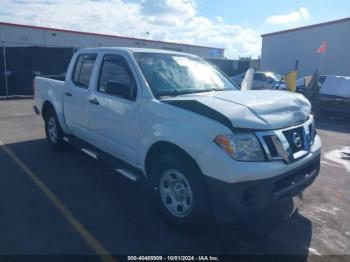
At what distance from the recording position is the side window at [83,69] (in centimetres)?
Result: 521

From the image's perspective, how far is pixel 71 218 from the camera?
391 centimetres

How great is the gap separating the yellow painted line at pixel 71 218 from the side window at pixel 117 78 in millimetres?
1613

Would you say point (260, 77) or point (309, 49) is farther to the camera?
point (309, 49)

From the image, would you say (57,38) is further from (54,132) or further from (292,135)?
(292,135)

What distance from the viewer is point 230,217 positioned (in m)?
3.22

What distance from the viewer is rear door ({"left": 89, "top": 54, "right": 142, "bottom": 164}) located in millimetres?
4039

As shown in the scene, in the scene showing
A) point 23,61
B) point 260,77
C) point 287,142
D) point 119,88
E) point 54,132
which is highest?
point 23,61

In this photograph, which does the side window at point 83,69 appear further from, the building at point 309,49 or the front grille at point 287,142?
the building at point 309,49

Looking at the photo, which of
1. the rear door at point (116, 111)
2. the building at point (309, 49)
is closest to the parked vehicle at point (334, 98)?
the rear door at point (116, 111)

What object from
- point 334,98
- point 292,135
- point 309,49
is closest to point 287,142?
point 292,135

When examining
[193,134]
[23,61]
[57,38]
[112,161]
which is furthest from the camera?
[57,38]

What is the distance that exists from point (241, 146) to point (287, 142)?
1.92ft

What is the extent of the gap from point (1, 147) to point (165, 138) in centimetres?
500

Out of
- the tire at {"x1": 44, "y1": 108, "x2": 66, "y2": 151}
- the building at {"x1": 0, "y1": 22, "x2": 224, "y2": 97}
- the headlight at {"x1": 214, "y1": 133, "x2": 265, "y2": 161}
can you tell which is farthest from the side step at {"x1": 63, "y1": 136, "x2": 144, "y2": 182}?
the building at {"x1": 0, "y1": 22, "x2": 224, "y2": 97}
